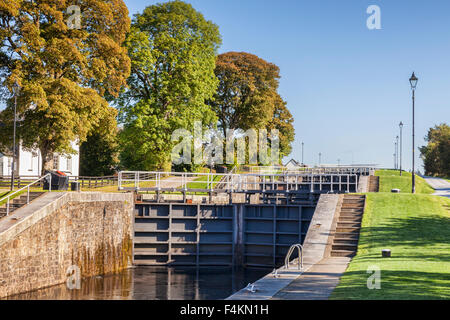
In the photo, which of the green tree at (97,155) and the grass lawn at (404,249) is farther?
the green tree at (97,155)

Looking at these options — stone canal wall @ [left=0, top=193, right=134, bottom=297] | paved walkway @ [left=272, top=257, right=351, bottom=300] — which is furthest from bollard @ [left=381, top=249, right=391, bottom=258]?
stone canal wall @ [left=0, top=193, right=134, bottom=297]

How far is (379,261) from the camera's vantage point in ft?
58.0

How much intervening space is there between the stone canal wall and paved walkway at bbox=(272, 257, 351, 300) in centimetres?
1066

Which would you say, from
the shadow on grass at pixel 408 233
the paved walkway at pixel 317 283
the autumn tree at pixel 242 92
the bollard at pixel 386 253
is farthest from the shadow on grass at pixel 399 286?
the autumn tree at pixel 242 92

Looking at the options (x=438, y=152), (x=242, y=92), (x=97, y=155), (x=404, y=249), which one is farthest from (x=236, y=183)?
(x=438, y=152)

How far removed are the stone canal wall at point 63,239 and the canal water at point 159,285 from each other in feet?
1.98

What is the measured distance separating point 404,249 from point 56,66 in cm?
2249

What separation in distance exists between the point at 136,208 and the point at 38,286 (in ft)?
32.0

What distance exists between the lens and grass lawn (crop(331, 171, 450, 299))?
12836 mm

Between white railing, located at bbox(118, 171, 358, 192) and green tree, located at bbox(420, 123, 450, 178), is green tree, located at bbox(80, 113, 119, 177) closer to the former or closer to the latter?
white railing, located at bbox(118, 171, 358, 192)

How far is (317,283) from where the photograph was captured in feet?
47.5

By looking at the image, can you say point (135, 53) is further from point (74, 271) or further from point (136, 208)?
point (74, 271)

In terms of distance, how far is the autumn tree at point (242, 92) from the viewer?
6219cm

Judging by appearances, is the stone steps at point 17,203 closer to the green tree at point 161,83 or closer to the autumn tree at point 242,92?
the green tree at point 161,83
